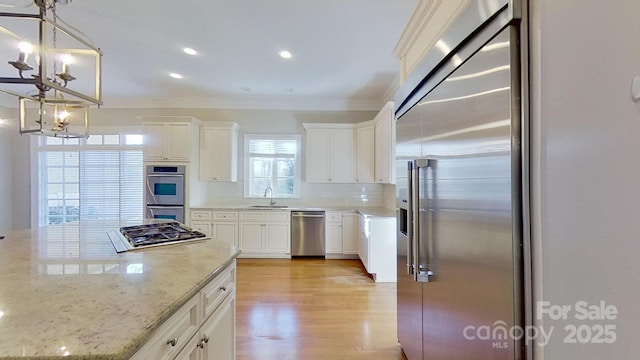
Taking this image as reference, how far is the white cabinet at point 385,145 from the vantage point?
4203mm

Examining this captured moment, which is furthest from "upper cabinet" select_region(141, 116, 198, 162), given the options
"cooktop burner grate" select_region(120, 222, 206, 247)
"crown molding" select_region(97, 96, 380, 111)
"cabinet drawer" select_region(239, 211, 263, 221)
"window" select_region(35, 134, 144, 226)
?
"cooktop burner grate" select_region(120, 222, 206, 247)

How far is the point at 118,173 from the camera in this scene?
19.7 ft

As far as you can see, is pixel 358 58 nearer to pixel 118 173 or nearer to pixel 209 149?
pixel 209 149

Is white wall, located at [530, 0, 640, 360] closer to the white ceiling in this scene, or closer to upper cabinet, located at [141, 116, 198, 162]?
the white ceiling

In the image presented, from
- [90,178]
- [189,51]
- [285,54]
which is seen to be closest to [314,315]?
[285,54]

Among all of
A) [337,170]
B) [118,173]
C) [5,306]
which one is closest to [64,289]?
[5,306]

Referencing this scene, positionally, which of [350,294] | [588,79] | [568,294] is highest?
[588,79]

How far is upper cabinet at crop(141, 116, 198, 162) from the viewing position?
210 inches

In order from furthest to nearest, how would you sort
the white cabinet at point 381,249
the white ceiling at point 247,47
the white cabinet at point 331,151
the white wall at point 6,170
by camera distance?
the white wall at point 6,170 → the white cabinet at point 331,151 → the white cabinet at point 381,249 → the white ceiling at point 247,47

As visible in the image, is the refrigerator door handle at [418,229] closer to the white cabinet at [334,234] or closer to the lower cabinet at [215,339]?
the lower cabinet at [215,339]

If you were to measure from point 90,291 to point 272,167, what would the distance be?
194 inches

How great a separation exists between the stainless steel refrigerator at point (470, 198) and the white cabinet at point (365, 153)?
3352mm

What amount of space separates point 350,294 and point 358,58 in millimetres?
2836

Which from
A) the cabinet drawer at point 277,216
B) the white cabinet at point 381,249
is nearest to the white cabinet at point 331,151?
the cabinet drawer at point 277,216
